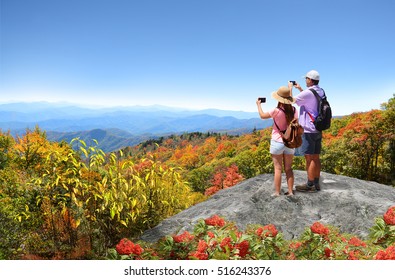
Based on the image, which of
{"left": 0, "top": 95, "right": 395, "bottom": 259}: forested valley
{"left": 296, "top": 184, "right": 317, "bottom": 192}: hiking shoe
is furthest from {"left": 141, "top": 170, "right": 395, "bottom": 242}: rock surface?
{"left": 0, "top": 95, "right": 395, "bottom": 259}: forested valley

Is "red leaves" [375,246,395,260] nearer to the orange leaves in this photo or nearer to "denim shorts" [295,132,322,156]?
"denim shorts" [295,132,322,156]

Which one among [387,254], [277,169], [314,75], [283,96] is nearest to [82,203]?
[277,169]

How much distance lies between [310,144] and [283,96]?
2.94 ft

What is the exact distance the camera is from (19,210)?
455 centimetres

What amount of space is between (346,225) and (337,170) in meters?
9.30

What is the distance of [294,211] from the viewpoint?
4.59 meters

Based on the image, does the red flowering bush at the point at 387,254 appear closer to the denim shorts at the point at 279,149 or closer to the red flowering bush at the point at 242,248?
the red flowering bush at the point at 242,248

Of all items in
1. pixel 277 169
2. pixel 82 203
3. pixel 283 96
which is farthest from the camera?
pixel 277 169

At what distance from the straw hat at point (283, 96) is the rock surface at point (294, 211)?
1.45 meters

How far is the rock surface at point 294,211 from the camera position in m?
4.30

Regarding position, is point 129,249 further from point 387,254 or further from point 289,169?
point 289,169

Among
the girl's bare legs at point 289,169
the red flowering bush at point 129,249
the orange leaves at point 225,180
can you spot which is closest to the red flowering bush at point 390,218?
the girl's bare legs at point 289,169
